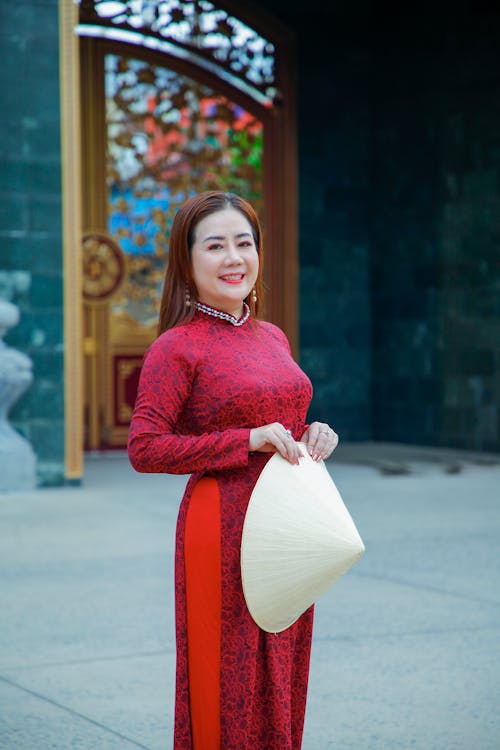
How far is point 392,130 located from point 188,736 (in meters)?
10.4

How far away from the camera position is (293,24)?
39.8 feet

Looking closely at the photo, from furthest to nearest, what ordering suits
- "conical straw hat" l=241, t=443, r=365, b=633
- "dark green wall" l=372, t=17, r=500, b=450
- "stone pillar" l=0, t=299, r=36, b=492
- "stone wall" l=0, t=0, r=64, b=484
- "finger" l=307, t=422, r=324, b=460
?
"dark green wall" l=372, t=17, r=500, b=450
"stone wall" l=0, t=0, r=64, b=484
"stone pillar" l=0, t=299, r=36, b=492
"finger" l=307, t=422, r=324, b=460
"conical straw hat" l=241, t=443, r=365, b=633

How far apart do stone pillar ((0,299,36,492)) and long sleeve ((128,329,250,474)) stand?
5837mm

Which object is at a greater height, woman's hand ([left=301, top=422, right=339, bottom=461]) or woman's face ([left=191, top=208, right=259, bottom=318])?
woman's face ([left=191, top=208, right=259, bottom=318])

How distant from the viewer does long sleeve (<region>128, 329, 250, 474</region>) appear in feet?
7.74

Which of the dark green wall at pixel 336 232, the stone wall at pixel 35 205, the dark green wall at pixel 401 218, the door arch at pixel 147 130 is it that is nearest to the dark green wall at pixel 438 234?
the dark green wall at pixel 401 218

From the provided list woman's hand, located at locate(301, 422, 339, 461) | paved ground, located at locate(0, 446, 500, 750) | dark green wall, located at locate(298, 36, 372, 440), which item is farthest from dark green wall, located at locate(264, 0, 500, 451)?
woman's hand, located at locate(301, 422, 339, 461)

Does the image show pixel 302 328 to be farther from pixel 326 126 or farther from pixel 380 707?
pixel 380 707

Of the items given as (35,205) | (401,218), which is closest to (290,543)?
(35,205)

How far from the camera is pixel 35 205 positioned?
8.39 meters

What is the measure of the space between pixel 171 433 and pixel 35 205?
6.26 metres

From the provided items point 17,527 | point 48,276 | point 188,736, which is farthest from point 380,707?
point 48,276

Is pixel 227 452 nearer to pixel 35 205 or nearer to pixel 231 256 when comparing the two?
pixel 231 256

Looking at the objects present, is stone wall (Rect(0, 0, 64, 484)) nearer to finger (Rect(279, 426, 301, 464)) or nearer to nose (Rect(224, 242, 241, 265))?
nose (Rect(224, 242, 241, 265))
